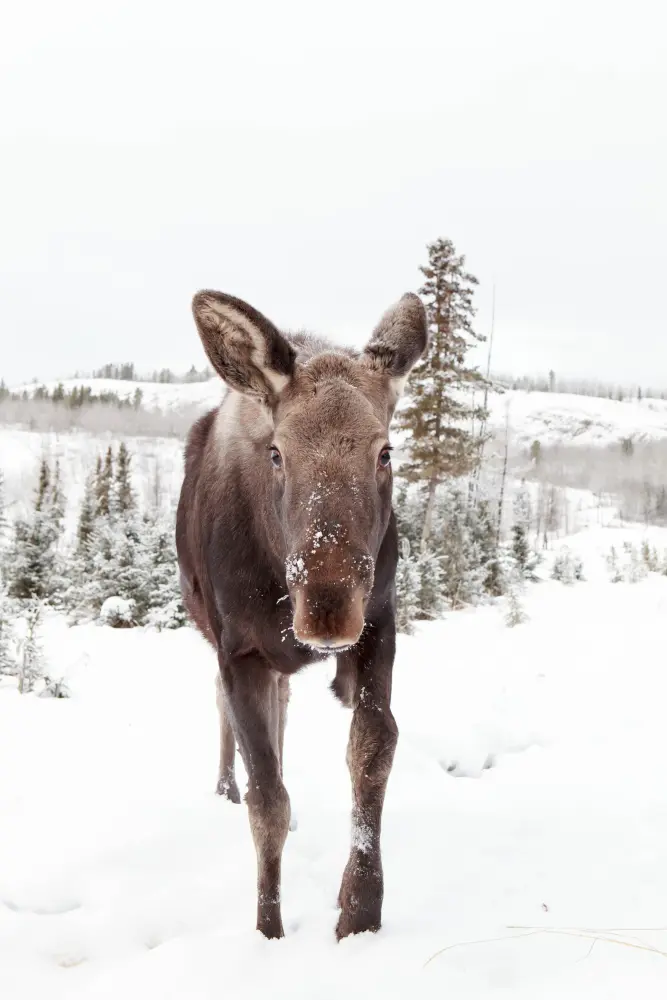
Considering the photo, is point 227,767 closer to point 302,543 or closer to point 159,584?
point 302,543

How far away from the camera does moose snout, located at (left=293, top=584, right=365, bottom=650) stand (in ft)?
7.55

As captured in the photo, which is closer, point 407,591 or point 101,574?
point 407,591

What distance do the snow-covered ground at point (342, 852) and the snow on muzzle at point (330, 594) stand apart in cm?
146

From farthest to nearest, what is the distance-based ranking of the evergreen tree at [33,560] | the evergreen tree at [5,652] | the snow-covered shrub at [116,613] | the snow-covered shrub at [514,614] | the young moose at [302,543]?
the evergreen tree at [33,560]
the snow-covered shrub at [116,613]
the snow-covered shrub at [514,614]
the evergreen tree at [5,652]
the young moose at [302,543]

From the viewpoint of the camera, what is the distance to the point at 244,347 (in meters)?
3.18

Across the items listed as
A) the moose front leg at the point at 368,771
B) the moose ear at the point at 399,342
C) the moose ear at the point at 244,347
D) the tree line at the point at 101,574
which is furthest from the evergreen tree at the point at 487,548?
the moose ear at the point at 244,347

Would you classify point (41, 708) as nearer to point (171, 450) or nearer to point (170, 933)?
point (170, 933)

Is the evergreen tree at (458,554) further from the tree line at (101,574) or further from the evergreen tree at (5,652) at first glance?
the evergreen tree at (5,652)

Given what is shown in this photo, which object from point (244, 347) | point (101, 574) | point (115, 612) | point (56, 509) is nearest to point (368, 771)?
point (244, 347)

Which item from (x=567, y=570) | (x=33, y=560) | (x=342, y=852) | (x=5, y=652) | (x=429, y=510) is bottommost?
(x=567, y=570)

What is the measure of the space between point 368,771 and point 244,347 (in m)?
2.19

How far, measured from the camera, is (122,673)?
31.0 feet

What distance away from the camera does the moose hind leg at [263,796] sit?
10.1 ft

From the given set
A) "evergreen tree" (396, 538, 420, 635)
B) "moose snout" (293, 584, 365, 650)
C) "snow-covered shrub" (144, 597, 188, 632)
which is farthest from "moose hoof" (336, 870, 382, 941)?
"snow-covered shrub" (144, 597, 188, 632)
